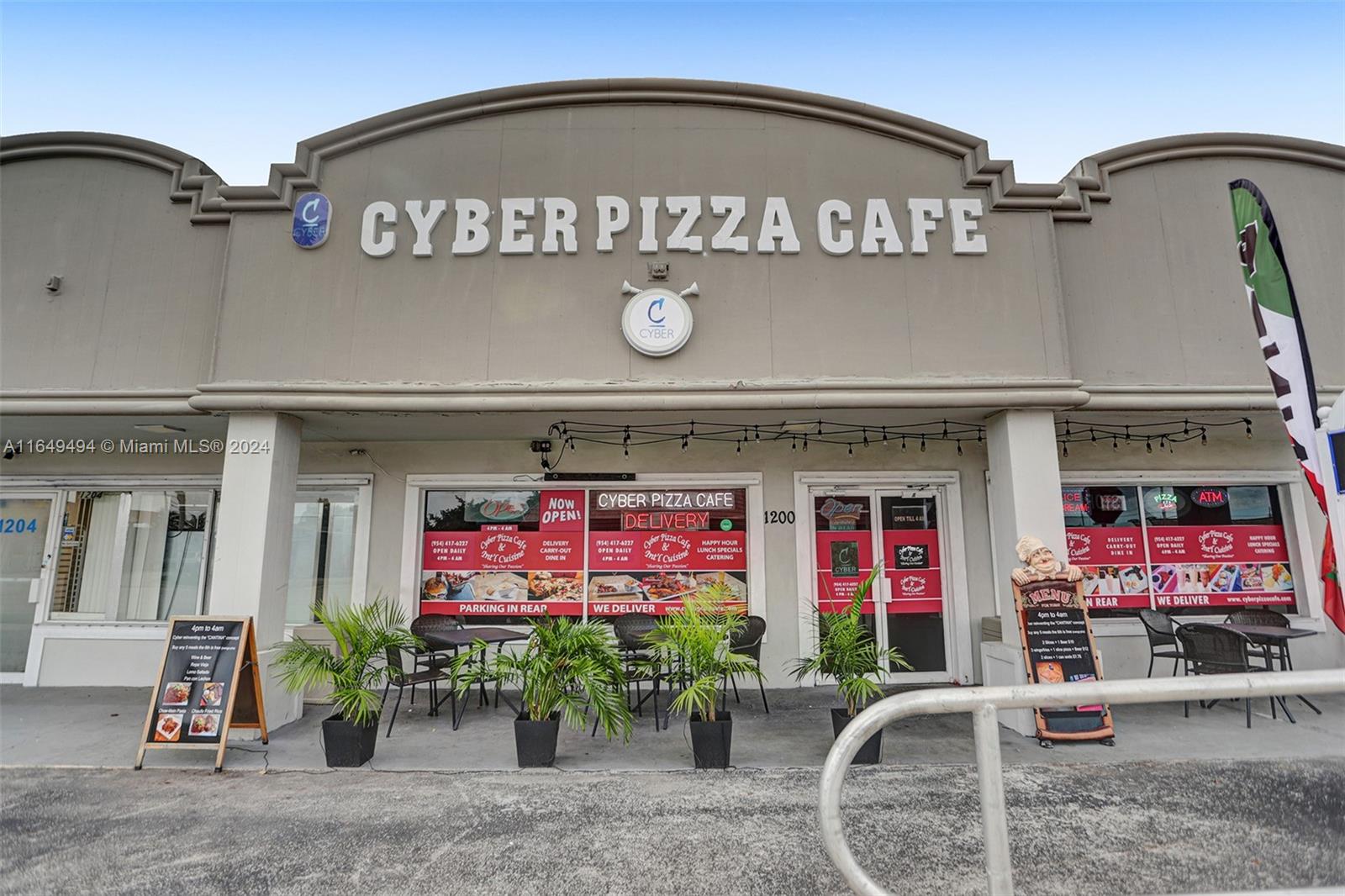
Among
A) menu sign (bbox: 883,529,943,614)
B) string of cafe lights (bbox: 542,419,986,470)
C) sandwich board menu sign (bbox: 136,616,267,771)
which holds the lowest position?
sandwich board menu sign (bbox: 136,616,267,771)

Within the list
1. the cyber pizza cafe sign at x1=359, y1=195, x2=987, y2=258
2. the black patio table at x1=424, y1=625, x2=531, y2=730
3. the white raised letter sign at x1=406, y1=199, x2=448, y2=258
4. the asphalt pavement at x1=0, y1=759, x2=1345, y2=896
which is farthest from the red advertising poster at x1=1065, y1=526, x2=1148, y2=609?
the white raised letter sign at x1=406, y1=199, x2=448, y2=258

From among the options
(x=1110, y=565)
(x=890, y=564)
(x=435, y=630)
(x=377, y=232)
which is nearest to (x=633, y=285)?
(x=377, y=232)

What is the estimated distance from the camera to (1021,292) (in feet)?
20.2

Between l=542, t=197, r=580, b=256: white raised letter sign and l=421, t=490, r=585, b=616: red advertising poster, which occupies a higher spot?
l=542, t=197, r=580, b=256: white raised letter sign

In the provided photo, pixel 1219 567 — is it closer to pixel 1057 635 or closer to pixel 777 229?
pixel 1057 635

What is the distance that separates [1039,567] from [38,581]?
10736mm

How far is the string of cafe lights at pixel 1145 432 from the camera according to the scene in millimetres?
7418

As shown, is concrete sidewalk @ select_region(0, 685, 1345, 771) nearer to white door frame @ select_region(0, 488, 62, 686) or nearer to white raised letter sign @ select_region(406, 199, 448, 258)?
white door frame @ select_region(0, 488, 62, 686)

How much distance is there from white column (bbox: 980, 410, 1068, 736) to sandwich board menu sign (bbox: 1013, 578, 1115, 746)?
24 centimetres

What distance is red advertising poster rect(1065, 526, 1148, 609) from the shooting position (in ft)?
25.4

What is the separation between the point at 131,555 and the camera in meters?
8.00

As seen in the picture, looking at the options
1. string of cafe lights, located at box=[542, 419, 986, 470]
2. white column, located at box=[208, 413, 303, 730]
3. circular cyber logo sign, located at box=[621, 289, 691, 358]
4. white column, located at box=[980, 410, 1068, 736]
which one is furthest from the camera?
string of cafe lights, located at box=[542, 419, 986, 470]

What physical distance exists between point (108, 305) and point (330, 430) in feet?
7.26

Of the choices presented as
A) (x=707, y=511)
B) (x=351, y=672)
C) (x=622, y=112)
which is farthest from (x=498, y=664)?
(x=622, y=112)
